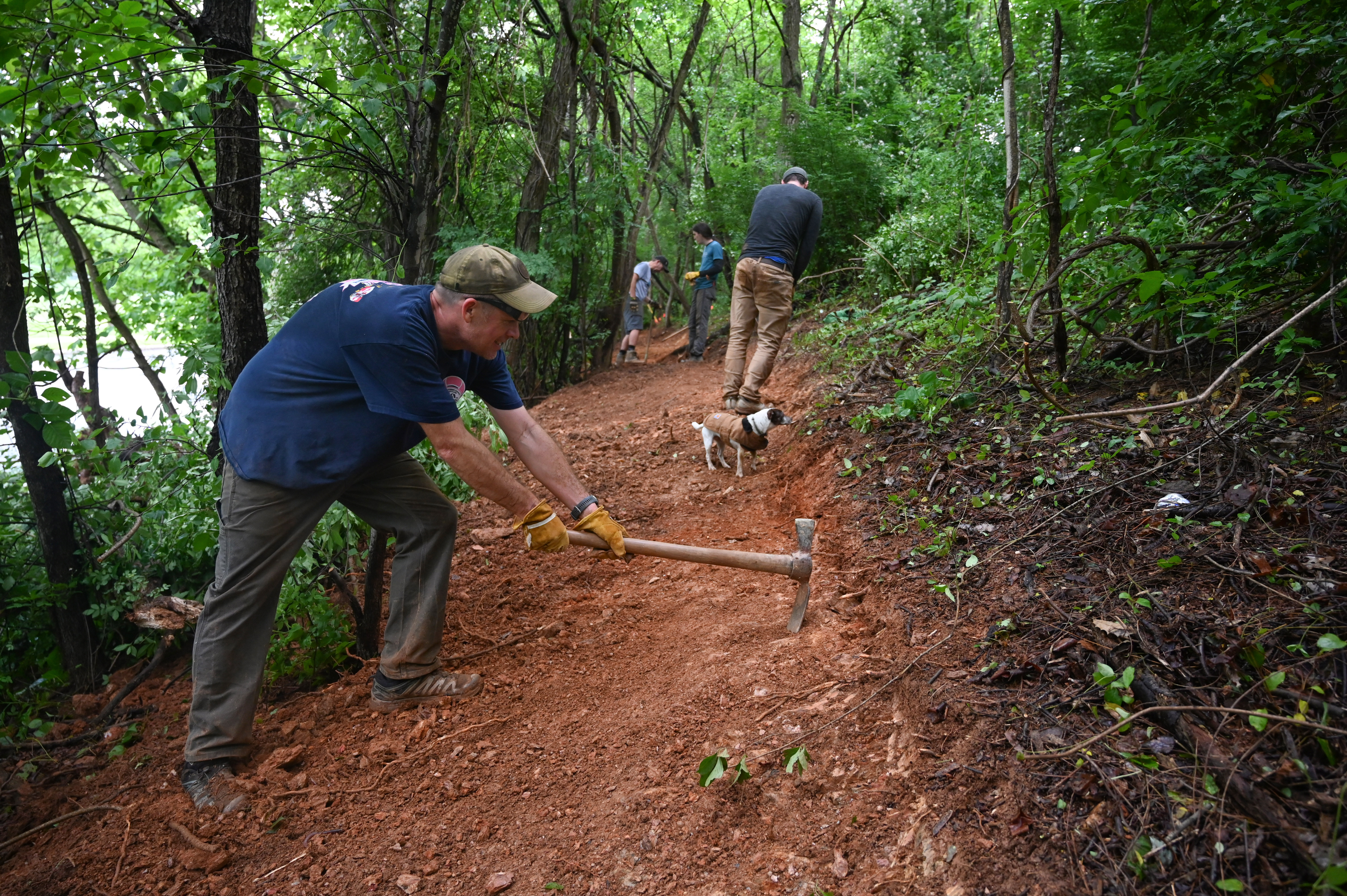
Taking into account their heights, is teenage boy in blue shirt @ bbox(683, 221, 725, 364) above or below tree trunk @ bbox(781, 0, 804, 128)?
below

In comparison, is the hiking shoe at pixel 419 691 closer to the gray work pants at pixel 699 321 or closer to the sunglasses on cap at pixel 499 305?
the sunglasses on cap at pixel 499 305

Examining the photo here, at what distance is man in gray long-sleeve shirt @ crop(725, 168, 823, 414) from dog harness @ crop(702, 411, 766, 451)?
0.50m

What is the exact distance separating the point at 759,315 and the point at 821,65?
10.0 meters

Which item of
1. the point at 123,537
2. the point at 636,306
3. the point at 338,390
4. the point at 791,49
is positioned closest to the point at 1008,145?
the point at 338,390

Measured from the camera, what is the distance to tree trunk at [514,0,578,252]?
8328 mm

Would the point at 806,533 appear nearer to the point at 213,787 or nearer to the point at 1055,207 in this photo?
the point at 1055,207

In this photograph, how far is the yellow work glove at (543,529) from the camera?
10.7 ft

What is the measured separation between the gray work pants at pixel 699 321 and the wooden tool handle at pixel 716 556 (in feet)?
27.3

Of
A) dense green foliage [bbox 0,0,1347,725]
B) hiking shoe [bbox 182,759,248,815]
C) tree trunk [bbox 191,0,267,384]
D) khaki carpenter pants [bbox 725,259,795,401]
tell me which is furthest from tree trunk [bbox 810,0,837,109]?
hiking shoe [bbox 182,759,248,815]

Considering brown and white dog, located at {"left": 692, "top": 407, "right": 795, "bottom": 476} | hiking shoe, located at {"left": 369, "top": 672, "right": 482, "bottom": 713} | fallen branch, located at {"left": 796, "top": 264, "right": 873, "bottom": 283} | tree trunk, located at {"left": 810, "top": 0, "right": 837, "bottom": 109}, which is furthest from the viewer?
tree trunk, located at {"left": 810, "top": 0, "right": 837, "bottom": 109}

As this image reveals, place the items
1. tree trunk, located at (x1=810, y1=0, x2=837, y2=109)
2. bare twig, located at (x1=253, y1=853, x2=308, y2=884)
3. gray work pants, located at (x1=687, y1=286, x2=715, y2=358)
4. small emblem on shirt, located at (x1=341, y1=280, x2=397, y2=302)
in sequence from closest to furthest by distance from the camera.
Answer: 1. bare twig, located at (x1=253, y1=853, x2=308, y2=884)
2. small emblem on shirt, located at (x1=341, y1=280, x2=397, y2=302)
3. gray work pants, located at (x1=687, y1=286, x2=715, y2=358)
4. tree trunk, located at (x1=810, y1=0, x2=837, y2=109)

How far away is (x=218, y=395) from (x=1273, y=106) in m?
5.60

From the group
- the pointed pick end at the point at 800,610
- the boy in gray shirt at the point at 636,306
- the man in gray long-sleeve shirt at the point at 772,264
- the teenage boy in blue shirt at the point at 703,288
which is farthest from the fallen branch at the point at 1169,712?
the boy in gray shirt at the point at 636,306

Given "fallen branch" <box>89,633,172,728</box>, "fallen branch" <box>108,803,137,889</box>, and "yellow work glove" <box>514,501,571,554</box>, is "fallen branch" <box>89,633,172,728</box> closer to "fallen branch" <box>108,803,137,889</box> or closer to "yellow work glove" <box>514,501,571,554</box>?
"fallen branch" <box>108,803,137,889</box>
